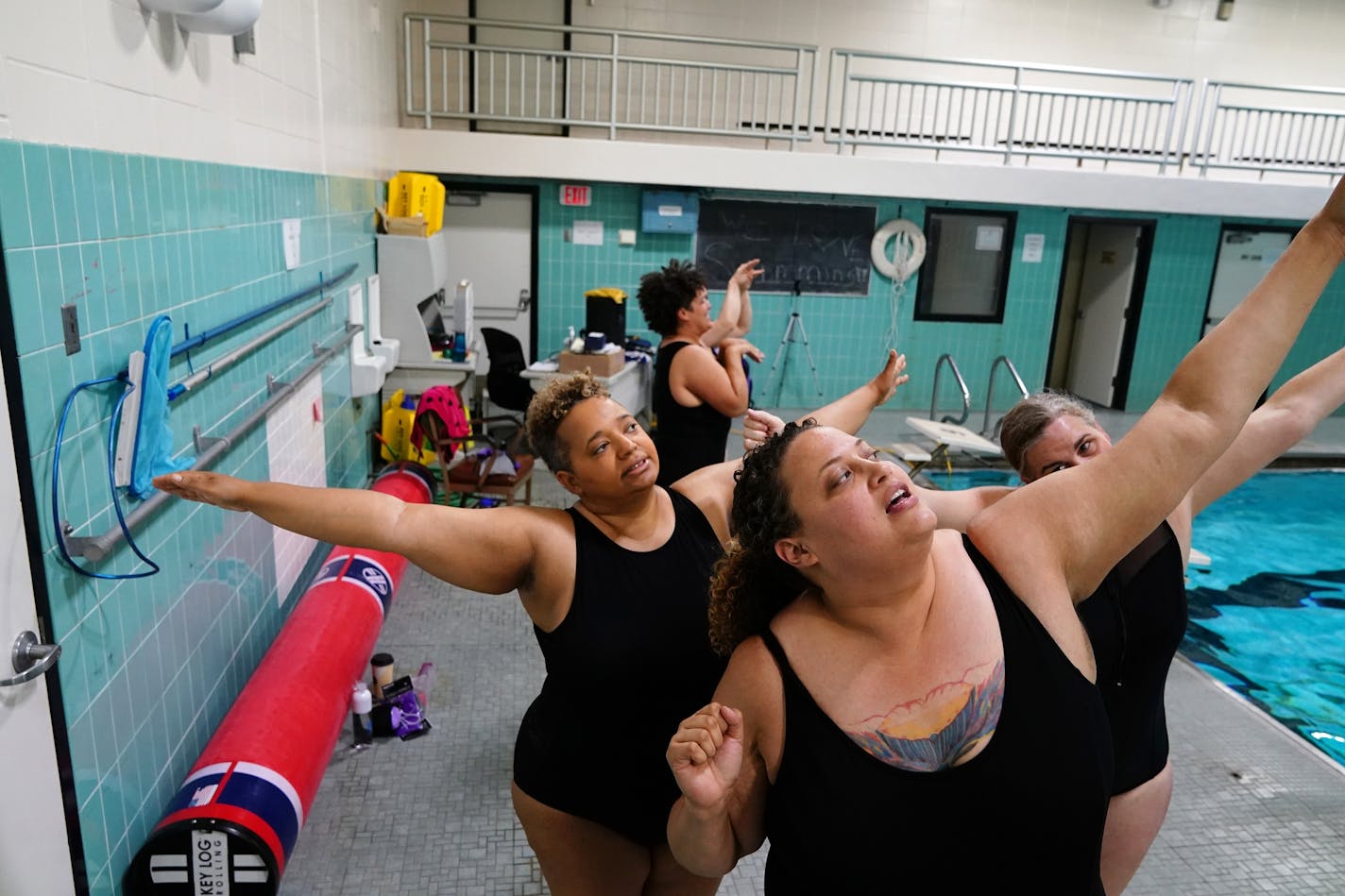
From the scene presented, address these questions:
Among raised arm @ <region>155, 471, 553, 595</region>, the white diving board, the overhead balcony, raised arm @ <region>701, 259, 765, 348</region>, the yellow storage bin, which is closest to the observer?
raised arm @ <region>155, 471, 553, 595</region>

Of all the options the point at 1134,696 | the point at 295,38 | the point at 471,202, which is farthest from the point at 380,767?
the point at 471,202

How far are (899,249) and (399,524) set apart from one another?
26.8 ft

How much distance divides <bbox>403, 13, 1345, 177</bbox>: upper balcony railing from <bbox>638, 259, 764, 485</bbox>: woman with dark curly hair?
13.7 feet

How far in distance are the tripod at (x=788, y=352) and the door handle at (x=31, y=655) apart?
306 inches

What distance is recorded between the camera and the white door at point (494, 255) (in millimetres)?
8367

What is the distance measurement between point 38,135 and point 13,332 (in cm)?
43

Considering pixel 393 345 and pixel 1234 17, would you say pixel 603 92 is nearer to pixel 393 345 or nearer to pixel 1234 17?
pixel 393 345

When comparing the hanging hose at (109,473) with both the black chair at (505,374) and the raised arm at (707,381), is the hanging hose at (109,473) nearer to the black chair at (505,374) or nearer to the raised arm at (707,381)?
the raised arm at (707,381)

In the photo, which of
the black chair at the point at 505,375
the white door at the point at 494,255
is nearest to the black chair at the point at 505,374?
the black chair at the point at 505,375

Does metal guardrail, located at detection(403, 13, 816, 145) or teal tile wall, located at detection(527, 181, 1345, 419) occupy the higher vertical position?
metal guardrail, located at detection(403, 13, 816, 145)

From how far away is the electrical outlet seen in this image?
1923mm

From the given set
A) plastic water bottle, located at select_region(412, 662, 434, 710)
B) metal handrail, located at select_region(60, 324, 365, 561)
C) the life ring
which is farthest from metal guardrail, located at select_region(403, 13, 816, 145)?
plastic water bottle, located at select_region(412, 662, 434, 710)

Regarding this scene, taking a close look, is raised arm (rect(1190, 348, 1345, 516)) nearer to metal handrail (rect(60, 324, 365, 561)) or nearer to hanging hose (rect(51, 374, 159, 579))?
hanging hose (rect(51, 374, 159, 579))

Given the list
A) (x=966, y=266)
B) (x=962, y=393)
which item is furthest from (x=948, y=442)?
(x=966, y=266)
